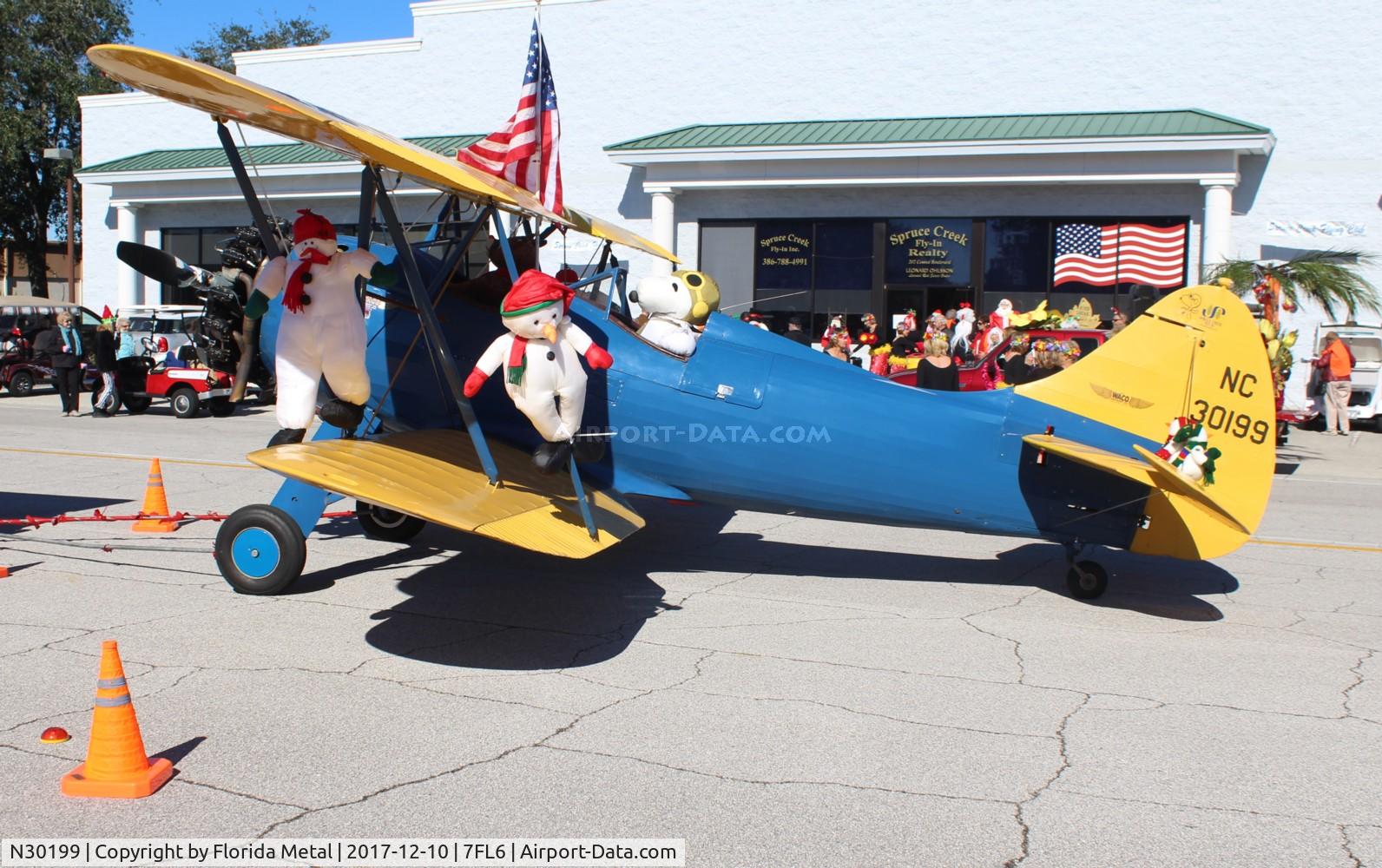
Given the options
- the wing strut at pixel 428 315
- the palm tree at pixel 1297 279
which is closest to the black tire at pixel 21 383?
the wing strut at pixel 428 315

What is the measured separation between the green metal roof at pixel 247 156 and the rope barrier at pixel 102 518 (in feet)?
60.1

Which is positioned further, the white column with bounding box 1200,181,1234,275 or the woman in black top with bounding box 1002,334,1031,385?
the white column with bounding box 1200,181,1234,275

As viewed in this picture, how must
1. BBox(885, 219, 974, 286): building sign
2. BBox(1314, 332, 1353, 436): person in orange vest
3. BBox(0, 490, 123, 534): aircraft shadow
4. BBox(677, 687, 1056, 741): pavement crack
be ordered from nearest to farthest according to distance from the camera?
BBox(677, 687, 1056, 741): pavement crack < BBox(0, 490, 123, 534): aircraft shadow < BBox(1314, 332, 1353, 436): person in orange vest < BBox(885, 219, 974, 286): building sign

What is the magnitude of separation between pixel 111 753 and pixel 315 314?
346 centimetres

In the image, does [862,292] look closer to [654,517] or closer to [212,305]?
[654,517]

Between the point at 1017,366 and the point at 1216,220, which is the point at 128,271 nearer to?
the point at 1017,366

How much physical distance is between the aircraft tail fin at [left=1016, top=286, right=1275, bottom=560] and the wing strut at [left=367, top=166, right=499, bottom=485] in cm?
341

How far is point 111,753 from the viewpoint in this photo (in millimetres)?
3990

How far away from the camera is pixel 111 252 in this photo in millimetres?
32375

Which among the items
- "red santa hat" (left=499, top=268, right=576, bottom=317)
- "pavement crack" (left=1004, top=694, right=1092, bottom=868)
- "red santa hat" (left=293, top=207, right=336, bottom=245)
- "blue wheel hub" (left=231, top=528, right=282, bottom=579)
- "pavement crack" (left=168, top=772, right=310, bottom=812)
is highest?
"red santa hat" (left=293, top=207, right=336, bottom=245)

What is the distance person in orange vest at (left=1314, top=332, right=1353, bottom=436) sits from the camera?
19.6m

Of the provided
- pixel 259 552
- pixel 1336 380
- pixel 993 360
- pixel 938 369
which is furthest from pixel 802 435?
pixel 1336 380

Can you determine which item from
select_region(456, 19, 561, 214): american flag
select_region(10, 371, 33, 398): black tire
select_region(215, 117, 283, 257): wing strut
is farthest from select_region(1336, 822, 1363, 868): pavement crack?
select_region(10, 371, 33, 398): black tire

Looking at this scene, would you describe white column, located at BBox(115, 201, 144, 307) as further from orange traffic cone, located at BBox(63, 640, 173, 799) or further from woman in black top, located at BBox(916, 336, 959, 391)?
orange traffic cone, located at BBox(63, 640, 173, 799)
